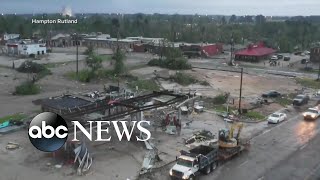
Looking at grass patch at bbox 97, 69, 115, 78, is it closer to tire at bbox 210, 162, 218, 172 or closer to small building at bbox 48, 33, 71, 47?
tire at bbox 210, 162, 218, 172

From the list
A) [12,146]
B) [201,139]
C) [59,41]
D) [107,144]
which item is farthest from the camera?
[59,41]

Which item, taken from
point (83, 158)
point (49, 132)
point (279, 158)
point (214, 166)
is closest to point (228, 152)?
point (214, 166)

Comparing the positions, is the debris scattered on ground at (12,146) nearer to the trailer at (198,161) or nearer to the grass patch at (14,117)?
the grass patch at (14,117)

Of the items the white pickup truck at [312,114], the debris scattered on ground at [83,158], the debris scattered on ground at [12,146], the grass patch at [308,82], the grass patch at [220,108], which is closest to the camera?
the debris scattered on ground at [83,158]

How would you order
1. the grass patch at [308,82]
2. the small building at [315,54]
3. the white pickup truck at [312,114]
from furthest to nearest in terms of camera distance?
the small building at [315,54] → the grass patch at [308,82] → the white pickup truck at [312,114]

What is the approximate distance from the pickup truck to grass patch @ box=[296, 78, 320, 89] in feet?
107

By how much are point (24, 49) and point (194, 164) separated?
63567 millimetres

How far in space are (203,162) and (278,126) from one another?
12960mm

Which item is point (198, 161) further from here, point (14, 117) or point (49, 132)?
point (14, 117)

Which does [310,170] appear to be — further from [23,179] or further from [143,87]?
[143,87]

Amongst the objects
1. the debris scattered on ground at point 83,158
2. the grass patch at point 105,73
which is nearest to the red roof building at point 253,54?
the grass patch at point 105,73

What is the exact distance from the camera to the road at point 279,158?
22.0 meters

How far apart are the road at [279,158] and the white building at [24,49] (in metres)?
57.1

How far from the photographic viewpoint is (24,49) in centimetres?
7756
